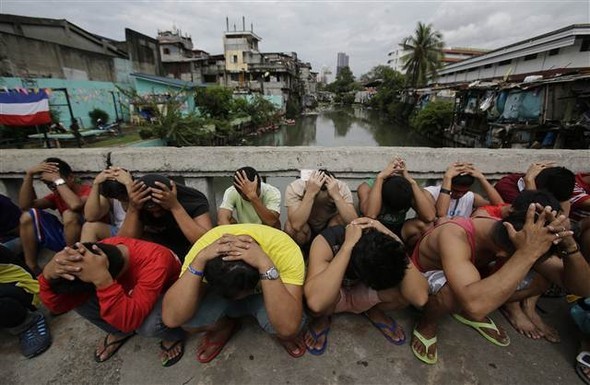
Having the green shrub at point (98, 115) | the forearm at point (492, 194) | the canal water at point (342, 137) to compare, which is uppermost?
the green shrub at point (98, 115)

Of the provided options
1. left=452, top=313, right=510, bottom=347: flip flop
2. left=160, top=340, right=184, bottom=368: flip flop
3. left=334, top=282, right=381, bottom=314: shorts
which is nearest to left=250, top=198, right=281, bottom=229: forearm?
left=334, top=282, right=381, bottom=314: shorts

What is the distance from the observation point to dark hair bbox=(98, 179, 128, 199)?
1976 millimetres

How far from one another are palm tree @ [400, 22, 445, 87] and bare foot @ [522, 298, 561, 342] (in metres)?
33.4

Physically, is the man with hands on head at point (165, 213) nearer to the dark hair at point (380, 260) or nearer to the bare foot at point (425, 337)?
the dark hair at point (380, 260)

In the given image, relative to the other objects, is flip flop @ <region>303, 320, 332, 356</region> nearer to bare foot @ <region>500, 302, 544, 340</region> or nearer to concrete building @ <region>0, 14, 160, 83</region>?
bare foot @ <region>500, 302, 544, 340</region>

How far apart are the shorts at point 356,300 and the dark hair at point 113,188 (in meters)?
1.75

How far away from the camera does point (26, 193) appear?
7.54 ft

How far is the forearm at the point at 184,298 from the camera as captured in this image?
1455mm

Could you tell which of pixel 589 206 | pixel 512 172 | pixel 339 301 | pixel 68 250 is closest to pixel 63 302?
pixel 68 250

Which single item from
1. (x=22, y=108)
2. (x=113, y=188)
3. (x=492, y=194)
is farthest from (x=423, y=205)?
(x=22, y=108)

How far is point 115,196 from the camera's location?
2023mm

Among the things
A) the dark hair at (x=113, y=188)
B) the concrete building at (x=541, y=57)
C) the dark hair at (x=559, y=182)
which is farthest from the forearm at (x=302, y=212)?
the concrete building at (x=541, y=57)

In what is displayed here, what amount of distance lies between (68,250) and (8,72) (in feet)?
52.5

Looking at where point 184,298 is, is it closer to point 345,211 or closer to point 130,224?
point 130,224
